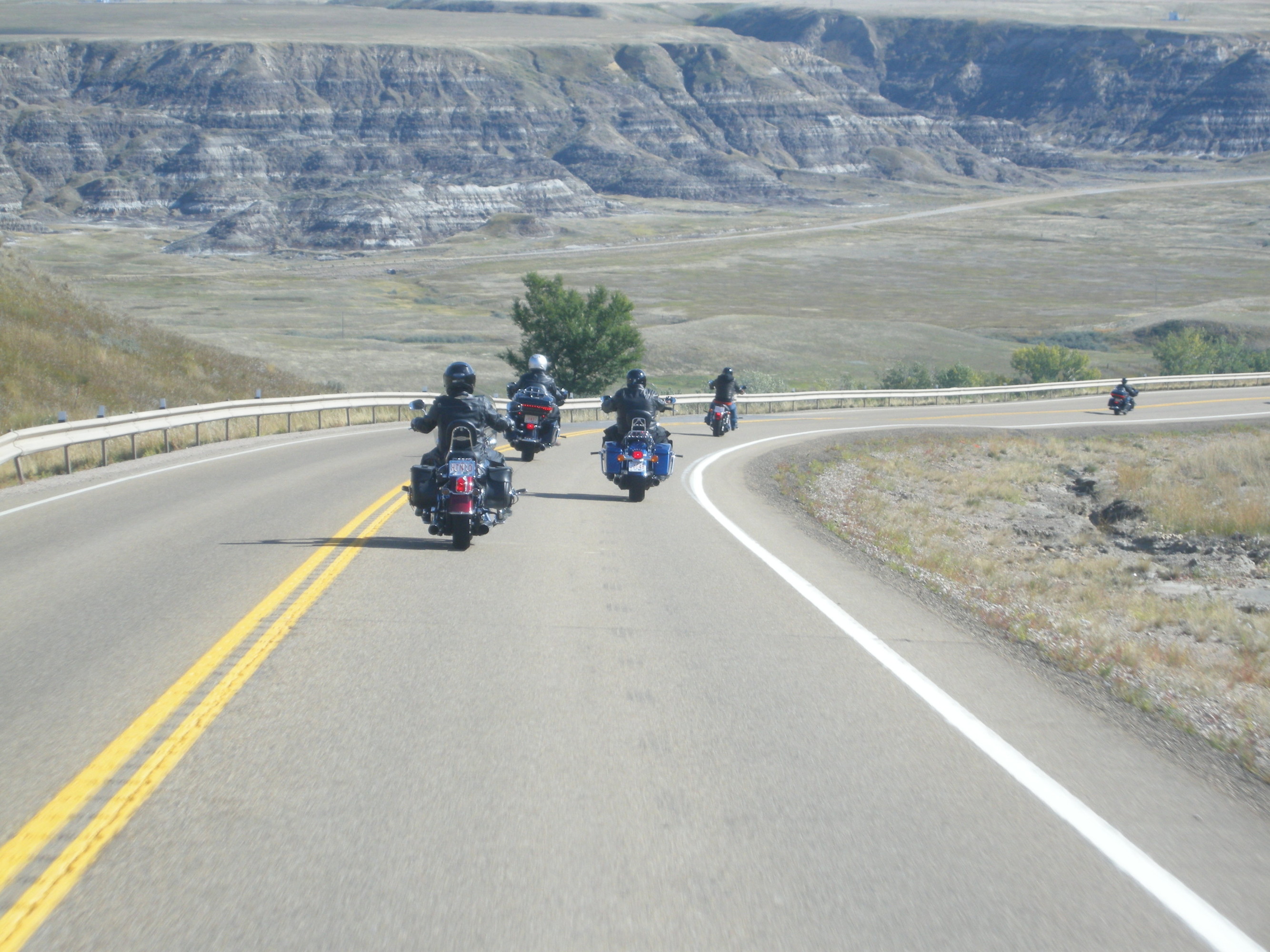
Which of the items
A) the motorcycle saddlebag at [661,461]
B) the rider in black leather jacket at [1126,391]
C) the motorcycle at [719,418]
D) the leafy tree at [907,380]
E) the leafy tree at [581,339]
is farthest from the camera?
the leafy tree at [581,339]

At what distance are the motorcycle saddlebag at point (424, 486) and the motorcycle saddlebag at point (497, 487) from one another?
1.61 ft

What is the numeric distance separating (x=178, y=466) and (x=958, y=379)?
45.6 metres

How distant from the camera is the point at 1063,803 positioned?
522 cm

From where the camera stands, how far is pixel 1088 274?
13000cm

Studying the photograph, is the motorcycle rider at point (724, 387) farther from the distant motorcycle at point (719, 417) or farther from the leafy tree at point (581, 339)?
the leafy tree at point (581, 339)

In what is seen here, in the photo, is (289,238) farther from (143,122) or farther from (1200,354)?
(1200,354)

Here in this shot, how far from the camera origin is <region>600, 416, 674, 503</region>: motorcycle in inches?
650

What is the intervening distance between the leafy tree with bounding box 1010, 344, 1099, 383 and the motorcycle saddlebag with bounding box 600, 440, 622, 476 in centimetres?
5126

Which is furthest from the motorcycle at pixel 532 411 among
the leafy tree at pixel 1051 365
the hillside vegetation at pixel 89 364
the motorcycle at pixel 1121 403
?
the leafy tree at pixel 1051 365

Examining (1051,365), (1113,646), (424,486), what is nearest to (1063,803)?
(1113,646)

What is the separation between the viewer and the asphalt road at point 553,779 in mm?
4074

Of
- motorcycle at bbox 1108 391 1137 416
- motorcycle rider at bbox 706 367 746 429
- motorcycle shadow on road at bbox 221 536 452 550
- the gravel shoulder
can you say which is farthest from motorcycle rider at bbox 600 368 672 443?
motorcycle at bbox 1108 391 1137 416

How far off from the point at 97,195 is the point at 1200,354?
506ft

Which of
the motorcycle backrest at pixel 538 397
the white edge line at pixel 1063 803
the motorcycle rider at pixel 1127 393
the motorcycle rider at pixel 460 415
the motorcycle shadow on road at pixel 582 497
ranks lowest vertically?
the motorcycle shadow on road at pixel 582 497
